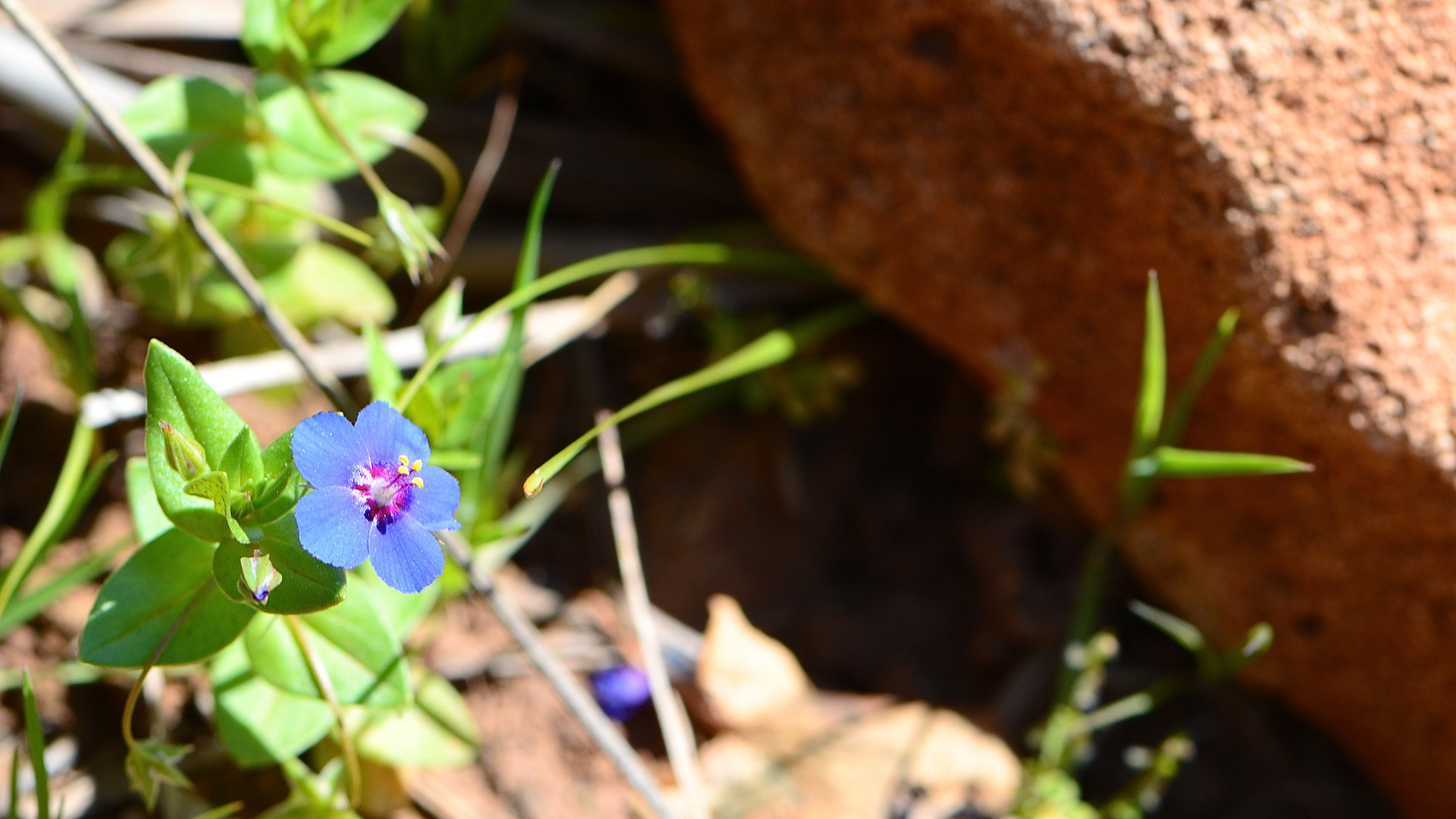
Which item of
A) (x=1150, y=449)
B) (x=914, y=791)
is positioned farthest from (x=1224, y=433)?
(x=914, y=791)

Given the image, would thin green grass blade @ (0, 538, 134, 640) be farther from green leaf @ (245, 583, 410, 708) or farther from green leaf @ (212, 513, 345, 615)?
green leaf @ (212, 513, 345, 615)

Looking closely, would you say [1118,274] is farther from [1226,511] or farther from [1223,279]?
[1226,511]

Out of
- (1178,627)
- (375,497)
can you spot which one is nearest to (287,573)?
(375,497)

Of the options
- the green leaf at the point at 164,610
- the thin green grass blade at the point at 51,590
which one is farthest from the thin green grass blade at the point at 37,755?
the thin green grass blade at the point at 51,590

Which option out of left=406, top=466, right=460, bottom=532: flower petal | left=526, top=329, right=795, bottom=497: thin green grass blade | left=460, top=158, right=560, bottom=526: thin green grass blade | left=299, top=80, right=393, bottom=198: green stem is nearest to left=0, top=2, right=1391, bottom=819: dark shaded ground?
left=526, top=329, right=795, bottom=497: thin green grass blade

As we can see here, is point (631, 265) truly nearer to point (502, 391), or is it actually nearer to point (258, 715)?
point (502, 391)

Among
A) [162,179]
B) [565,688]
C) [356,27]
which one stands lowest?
[565,688]
